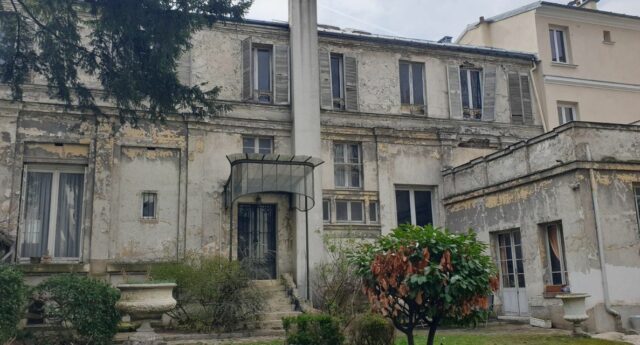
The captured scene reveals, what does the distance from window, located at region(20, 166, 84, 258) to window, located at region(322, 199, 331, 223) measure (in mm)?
7083

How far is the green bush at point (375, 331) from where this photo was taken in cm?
954

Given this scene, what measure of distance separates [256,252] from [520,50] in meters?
12.4

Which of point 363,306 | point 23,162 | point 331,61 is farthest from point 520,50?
point 23,162

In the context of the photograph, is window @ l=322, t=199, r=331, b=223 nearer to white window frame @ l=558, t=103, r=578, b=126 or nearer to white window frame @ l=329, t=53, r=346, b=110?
white window frame @ l=329, t=53, r=346, b=110

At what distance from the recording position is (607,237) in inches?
531

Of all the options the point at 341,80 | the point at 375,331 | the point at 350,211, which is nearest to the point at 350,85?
the point at 341,80

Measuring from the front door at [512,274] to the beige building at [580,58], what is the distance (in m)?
5.74

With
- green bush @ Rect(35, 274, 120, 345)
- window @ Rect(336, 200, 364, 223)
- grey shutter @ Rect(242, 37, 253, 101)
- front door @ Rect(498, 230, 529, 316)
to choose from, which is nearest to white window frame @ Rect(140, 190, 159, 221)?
grey shutter @ Rect(242, 37, 253, 101)

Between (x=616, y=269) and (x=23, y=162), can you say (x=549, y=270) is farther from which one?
(x=23, y=162)

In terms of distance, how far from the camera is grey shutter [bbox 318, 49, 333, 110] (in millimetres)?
18688

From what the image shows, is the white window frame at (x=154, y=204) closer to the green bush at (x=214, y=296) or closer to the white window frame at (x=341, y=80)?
the green bush at (x=214, y=296)

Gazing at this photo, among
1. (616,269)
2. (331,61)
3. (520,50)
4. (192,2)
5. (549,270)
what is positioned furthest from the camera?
(520,50)

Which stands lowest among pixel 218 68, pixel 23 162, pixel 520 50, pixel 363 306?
pixel 363 306

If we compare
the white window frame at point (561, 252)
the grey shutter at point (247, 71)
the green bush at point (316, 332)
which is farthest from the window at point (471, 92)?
the green bush at point (316, 332)
